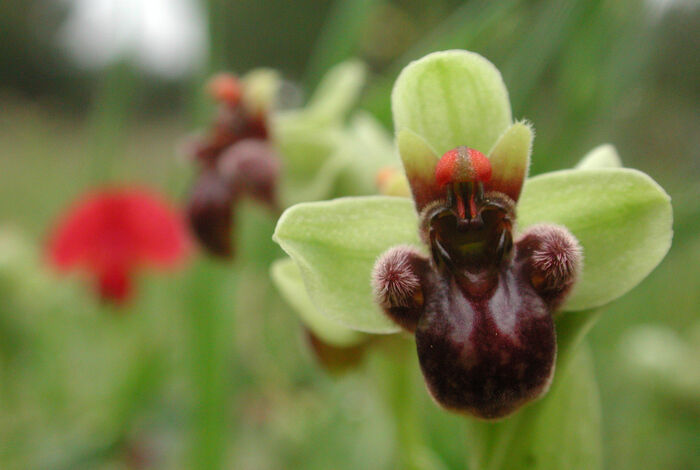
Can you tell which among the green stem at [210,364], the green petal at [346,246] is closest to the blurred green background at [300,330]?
the green stem at [210,364]

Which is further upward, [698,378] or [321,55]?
[321,55]

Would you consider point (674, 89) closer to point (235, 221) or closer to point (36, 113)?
point (235, 221)

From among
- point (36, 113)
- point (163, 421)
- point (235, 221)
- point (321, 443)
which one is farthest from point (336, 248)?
point (36, 113)

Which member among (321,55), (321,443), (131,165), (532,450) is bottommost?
(131,165)

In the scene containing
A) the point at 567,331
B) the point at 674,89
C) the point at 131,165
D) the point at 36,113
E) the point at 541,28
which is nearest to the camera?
the point at 567,331

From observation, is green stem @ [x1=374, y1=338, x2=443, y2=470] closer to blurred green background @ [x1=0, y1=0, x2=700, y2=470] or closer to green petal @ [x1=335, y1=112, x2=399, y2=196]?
blurred green background @ [x1=0, y1=0, x2=700, y2=470]

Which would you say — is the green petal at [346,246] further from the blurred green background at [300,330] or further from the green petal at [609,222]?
the blurred green background at [300,330]

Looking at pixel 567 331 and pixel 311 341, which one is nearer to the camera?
pixel 567 331

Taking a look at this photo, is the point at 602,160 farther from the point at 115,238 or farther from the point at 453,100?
the point at 115,238

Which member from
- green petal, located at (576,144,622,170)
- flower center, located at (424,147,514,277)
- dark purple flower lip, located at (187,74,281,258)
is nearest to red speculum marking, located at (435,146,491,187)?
flower center, located at (424,147,514,277)
